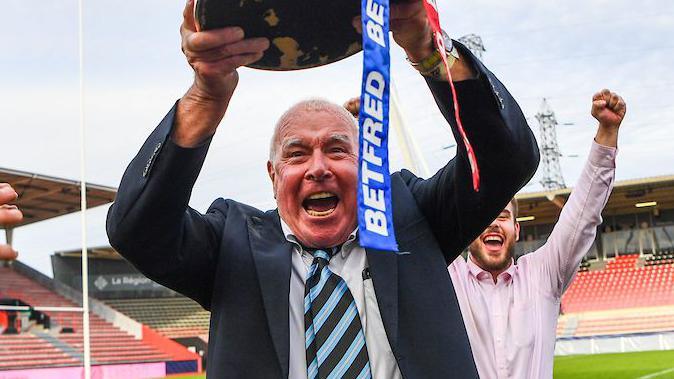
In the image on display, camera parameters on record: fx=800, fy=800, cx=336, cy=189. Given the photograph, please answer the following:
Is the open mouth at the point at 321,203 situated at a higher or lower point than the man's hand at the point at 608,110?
lower

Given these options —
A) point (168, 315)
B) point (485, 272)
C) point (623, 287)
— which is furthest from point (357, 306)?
point (168, 315)

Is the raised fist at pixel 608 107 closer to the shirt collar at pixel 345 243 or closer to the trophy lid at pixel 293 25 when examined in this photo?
the shirt collar at pixel 345 243

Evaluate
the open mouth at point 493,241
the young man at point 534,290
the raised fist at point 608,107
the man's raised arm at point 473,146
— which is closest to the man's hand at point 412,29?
the man's raised arm at point 473,146

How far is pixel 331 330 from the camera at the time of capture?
5.15 feet

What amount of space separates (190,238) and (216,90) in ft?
1.06

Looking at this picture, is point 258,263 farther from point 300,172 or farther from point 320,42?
point 320,42

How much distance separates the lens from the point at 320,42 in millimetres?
1431

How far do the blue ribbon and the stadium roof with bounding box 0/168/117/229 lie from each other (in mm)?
19330

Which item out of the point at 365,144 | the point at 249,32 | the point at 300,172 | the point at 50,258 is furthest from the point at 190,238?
the point at 50,258

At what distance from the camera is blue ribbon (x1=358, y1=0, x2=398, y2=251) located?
1133 millimetres

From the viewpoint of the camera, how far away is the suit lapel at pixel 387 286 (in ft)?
4.99

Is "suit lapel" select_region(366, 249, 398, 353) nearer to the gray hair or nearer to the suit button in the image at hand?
the gray hair

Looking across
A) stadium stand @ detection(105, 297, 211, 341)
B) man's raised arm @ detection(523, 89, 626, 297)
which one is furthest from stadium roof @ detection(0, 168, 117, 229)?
man's raised arm @ detection(523, 89, 626, 297)

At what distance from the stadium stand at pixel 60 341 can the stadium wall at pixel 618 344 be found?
43.2 ft
